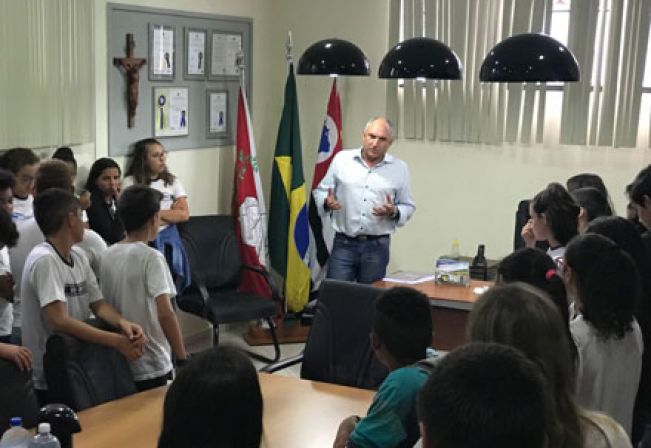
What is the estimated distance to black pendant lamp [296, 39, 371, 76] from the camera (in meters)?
4.61

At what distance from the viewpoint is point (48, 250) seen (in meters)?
3.28

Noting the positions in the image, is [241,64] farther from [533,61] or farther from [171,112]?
[533,61]

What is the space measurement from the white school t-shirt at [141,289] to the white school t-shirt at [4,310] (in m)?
0.45

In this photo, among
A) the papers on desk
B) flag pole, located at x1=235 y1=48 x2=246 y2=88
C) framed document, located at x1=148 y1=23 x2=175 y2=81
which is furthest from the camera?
flag pole, located at x1=235 y1=48 x2=246 y2=88

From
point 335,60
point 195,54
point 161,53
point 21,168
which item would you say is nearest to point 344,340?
point 335,60

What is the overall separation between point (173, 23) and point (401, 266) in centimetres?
256

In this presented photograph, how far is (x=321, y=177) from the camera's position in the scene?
6613mm

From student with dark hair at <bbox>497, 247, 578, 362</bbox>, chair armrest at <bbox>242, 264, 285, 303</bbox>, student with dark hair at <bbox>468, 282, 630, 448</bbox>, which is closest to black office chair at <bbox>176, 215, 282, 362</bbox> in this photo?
chair armrest at <bbox>242, 264, 285, 303</bbox>

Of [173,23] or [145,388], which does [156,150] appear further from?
[145,388]

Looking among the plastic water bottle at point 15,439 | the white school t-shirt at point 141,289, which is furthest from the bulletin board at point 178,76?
the plastic water bottle at point 15,439

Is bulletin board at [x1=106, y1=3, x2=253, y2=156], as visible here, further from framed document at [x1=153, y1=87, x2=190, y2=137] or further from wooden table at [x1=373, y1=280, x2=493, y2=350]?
wooden table at [x1=373, y1=280, x2=493, y2=350]

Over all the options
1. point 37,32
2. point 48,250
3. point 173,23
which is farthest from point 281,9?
point 48,250

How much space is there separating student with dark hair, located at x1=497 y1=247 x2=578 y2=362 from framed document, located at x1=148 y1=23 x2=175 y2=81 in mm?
3586

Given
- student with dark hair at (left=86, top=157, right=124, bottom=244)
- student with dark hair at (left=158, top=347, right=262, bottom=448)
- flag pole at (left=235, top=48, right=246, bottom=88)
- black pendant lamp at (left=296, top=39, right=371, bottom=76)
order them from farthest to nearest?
flag pole at (left=235, top=48, right=246, bottom=88), student with dark hair at (left=86, top=157, right=124, bottom=244), black pendant lamp at (left=296, top=39, right=371, bottom=76), student with dark hair at (left=158, top=347, right=262, bottom=448)
